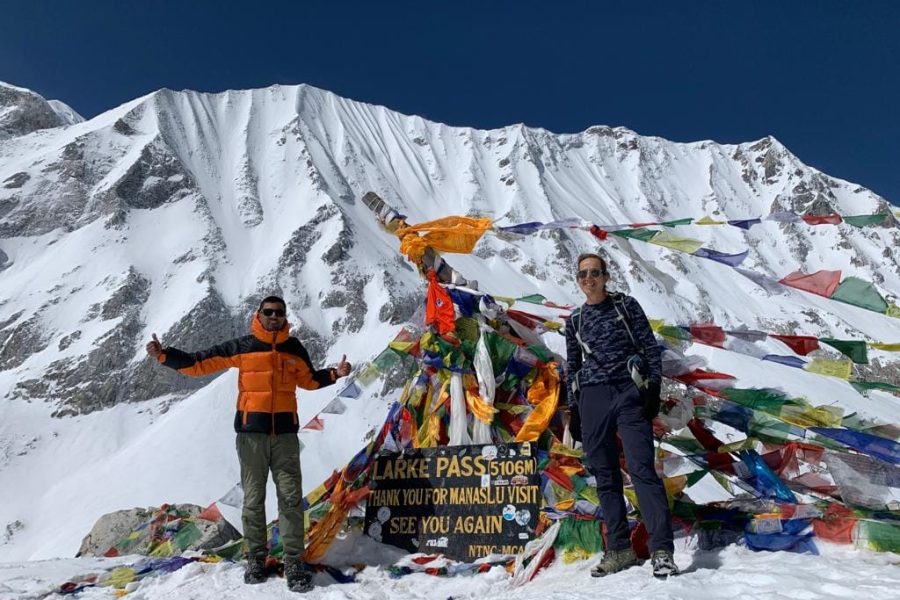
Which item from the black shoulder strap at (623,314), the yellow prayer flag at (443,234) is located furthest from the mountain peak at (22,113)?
the black shoulder strap at (623,314)

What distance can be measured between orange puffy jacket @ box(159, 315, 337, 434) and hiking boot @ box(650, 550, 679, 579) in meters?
2.87

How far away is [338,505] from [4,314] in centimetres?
5835

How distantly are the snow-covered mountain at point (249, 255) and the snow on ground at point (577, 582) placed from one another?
28072mm

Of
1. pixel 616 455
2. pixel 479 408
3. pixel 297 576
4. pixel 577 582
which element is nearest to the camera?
pixel 577 582

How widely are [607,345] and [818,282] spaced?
6.03ft

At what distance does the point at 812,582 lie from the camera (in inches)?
118

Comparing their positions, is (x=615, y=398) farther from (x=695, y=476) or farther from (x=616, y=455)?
(x=695, y=476)

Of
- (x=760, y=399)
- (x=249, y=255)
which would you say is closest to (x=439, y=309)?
(x=760, y=399)

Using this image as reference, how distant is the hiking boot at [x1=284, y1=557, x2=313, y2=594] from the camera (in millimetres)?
4492

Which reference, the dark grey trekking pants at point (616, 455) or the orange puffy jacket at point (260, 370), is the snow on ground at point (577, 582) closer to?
the dark grey trekking pants at point (616, 455)

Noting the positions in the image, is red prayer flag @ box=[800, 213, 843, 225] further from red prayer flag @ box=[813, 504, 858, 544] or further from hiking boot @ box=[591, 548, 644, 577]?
hiking boot @ box=[591, 548, 644, 577]

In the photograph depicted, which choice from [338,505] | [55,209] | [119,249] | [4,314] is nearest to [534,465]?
[338,505]

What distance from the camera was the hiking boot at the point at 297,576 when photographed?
4.49m

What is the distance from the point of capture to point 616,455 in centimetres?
412
